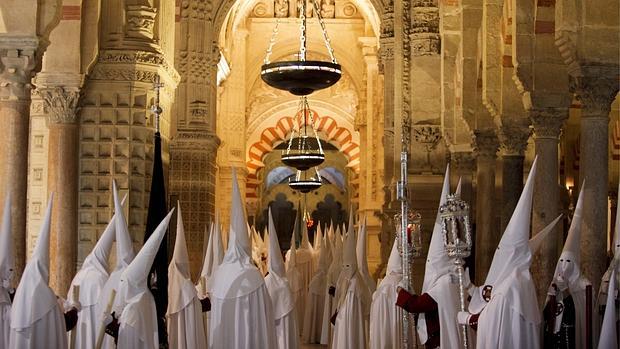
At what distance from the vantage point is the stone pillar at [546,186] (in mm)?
14844

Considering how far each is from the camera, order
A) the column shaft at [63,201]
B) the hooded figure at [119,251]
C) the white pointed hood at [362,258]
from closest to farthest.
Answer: the hooded figure at [119,251] < the column shaft at [63,201] < the white pointed hood at [362,258]

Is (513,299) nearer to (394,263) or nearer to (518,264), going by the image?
(518,264)

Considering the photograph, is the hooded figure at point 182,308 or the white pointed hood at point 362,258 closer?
the hooded figure at point 182,308

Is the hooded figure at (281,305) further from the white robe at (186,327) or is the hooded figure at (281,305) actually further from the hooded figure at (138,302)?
the hooded figure at (138,302)

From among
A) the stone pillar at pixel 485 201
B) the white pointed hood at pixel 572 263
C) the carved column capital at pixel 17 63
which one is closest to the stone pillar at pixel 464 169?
the stone pillar at pixel 485 201

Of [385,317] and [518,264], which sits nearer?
[518,264]

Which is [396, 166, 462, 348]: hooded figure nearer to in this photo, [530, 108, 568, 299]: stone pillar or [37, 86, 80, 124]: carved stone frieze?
[530, 108, 568, 299]: stone pillar

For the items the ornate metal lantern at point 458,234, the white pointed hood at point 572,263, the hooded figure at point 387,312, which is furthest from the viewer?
the hooded figure at point 387,312

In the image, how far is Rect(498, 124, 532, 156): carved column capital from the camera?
57.3 feet

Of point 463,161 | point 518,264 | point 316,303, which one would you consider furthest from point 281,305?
point 463,161

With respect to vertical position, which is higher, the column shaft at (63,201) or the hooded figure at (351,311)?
the column shaft at (63,201)

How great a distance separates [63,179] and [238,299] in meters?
4.22

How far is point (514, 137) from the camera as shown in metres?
17.6

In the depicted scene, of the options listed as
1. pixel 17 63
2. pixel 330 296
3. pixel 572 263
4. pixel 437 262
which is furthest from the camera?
pixel 330 296
